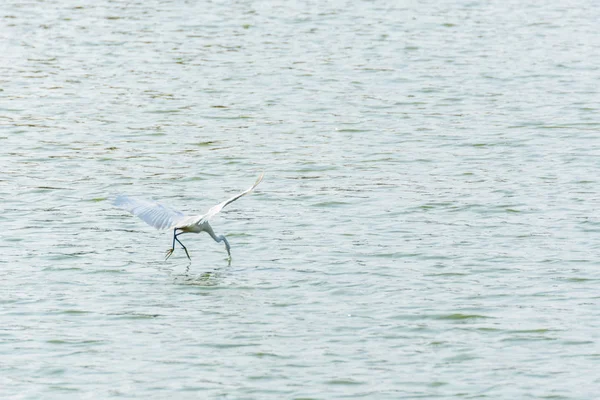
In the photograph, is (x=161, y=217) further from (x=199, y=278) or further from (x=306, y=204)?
(x=306, y=204)

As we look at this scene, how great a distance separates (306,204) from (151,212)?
2848 mm

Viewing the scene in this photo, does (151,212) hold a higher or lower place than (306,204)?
higher

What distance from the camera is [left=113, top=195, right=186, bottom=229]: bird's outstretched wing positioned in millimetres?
11852

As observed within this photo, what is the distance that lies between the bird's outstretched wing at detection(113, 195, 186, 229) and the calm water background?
1.69 ft

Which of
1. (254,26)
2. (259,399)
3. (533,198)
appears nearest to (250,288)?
(259,399)

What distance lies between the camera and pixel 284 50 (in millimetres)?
23297

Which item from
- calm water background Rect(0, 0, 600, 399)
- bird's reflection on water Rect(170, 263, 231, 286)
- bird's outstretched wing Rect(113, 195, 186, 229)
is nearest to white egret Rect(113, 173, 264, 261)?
bird's outstretched wing Rect(113, 195, 186, 229)

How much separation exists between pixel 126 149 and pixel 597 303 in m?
7.79

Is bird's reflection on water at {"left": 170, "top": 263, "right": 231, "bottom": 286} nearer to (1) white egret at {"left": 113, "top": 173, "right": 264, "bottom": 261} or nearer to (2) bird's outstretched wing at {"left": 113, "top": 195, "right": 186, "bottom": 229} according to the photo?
(1) white egret at {"left": 113, "top": 173, "right": 264, "bottom": 261}

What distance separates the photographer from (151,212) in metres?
12.0

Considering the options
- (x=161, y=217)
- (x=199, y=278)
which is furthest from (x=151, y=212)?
(x=199, y=278)

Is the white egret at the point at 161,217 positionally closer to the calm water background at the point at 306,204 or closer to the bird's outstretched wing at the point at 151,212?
the bird's outstretched wing at the point at 151,212

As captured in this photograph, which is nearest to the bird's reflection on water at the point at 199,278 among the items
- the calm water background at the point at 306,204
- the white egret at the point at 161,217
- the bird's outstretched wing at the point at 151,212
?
the calm water background at the point at 306,204

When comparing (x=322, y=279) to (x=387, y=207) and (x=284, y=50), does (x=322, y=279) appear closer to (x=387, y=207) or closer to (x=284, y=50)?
(x=387, y=207)
